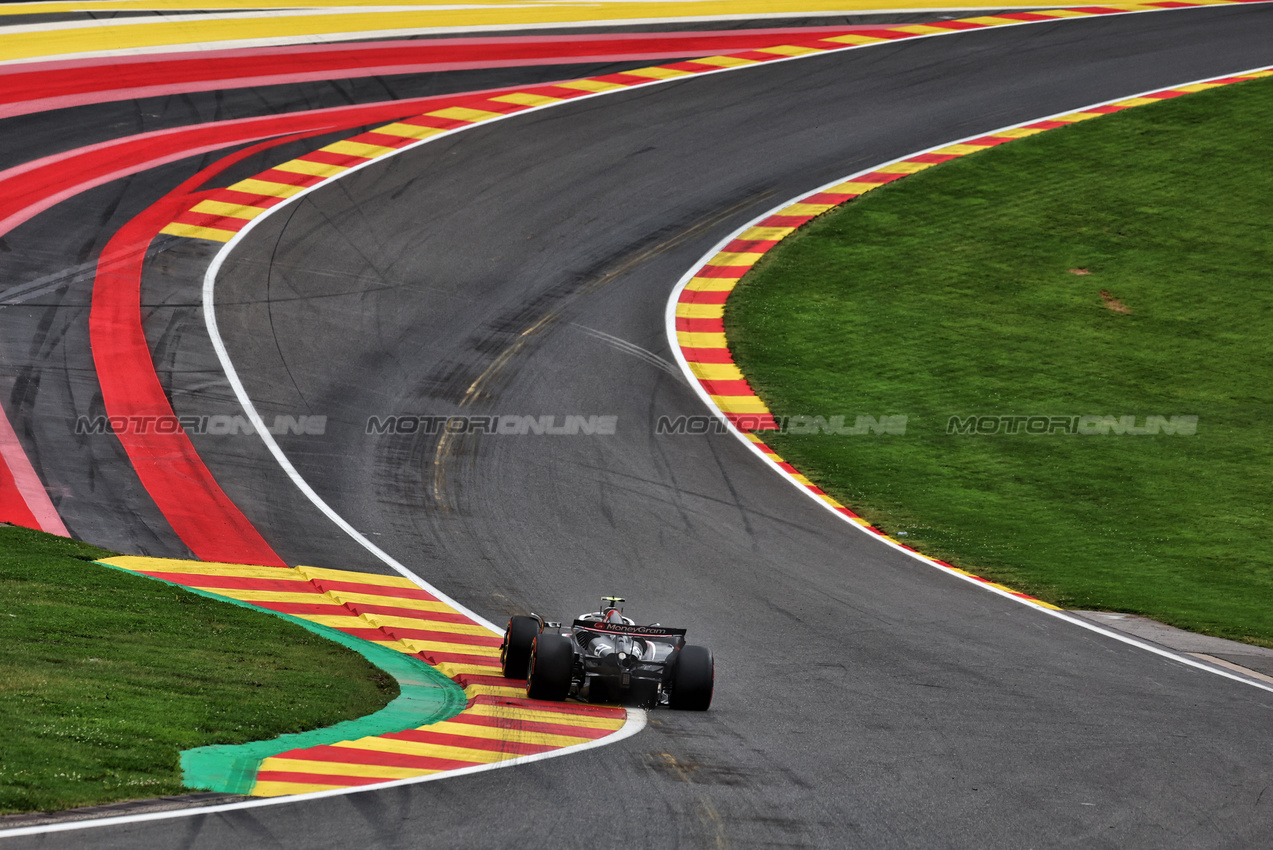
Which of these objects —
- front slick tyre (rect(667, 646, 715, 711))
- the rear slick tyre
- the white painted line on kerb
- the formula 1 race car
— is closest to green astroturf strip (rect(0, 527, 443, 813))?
the rear slick tyre

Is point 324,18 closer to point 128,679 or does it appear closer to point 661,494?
point 661,494

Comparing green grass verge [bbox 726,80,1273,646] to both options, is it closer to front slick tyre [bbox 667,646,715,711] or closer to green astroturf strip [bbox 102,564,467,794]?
front slick tyre [bbox 667,646,715,711]

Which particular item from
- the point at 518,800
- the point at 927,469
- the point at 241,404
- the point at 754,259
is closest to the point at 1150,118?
the point at 754,259

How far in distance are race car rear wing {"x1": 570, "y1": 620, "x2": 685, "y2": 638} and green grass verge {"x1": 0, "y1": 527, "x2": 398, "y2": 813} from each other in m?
2.13

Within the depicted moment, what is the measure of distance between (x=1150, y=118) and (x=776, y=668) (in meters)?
28.3

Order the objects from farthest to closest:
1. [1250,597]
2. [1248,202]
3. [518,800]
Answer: [1248,202], [1250,597], [518,800]

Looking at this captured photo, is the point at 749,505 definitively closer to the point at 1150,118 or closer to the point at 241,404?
the point at 241,404

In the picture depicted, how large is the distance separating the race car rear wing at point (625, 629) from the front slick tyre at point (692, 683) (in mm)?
542

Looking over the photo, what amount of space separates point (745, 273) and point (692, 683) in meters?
Answer: 18.9

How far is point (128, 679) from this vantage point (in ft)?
38.0

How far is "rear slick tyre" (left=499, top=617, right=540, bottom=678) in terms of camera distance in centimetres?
1368

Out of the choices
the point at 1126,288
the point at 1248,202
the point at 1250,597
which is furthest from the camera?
the point at 1248,202

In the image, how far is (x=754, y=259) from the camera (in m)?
31.0

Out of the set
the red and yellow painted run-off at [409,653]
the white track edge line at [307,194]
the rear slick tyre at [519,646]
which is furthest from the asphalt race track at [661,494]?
the rear slick tyre at [519,646]
